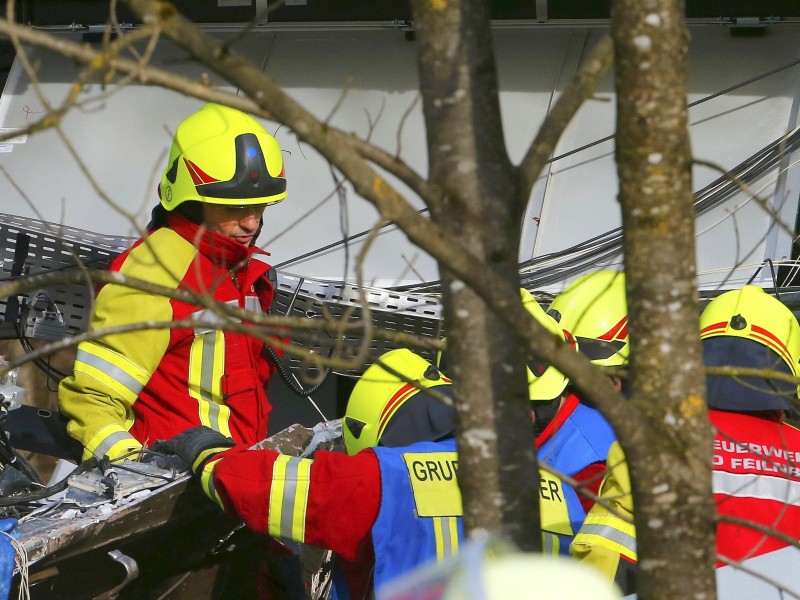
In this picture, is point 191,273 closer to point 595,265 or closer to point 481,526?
point 481,526

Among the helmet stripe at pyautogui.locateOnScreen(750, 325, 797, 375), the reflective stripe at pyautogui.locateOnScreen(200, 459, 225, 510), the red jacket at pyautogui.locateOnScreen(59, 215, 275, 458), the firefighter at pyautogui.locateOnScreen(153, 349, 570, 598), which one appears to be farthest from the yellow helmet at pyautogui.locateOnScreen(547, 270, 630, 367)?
the reflective stripe at pyautogui.locateOnScreen(200, 459, 225, 510)

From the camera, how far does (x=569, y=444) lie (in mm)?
3590

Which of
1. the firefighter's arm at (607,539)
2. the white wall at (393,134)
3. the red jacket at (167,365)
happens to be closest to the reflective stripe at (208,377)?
the red jacket at (167,365)

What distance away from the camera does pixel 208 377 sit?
407 centimetres

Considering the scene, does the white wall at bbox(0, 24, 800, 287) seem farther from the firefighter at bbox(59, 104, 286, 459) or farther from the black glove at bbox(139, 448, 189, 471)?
the black glove at bbox(139, 448, 189, 471)

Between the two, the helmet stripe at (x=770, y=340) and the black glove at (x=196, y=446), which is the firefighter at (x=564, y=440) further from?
the black glove at (x=196, y=446)

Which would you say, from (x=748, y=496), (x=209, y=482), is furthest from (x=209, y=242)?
(x=748, y=496)

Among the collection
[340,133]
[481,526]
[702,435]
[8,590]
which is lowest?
[8,590]

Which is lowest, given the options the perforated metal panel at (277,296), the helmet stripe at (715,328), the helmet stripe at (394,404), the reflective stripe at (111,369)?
the helmet stripe at (394,404)

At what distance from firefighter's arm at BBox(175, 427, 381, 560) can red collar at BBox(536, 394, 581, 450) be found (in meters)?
0.63

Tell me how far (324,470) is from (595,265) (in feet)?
10.8

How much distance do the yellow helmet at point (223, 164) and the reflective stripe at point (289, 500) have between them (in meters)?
1.26

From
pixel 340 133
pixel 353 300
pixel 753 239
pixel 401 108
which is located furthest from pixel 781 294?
pixel 340 133

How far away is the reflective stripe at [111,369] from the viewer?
386 cm
